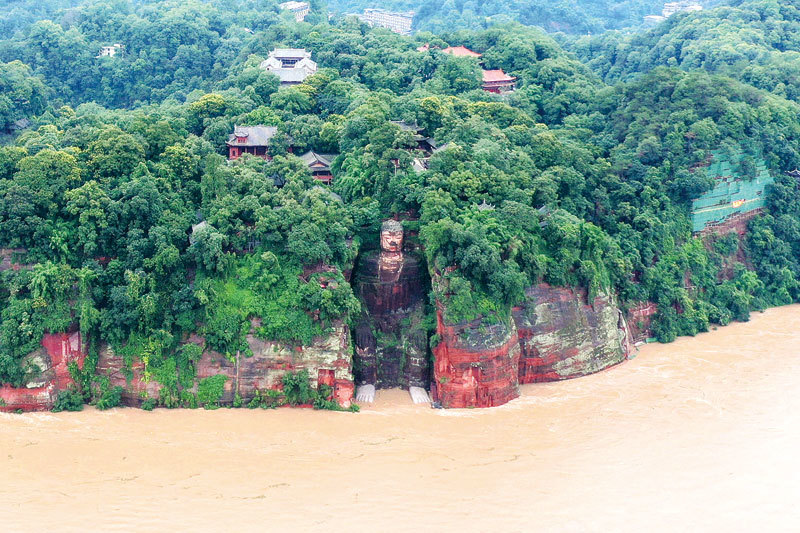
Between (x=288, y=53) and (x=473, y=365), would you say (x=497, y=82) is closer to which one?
(x=288, y=53)

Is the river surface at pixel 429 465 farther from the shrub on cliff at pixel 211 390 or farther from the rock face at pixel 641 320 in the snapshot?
the rock face at pixel 641 320

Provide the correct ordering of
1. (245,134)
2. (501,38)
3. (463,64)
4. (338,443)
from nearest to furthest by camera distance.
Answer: (338,443), (245,134), (463,64), (501,38)

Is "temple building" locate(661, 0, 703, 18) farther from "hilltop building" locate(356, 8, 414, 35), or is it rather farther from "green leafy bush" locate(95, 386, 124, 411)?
"green leafy bush" locate(95, 386, 124, 411)

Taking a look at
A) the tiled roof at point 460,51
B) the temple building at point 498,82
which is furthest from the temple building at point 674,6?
the temple building at point 498,82

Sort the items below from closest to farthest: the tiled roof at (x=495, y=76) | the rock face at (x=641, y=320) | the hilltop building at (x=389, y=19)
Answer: the rock face at (x=641, y=320) → the tiled roof at (x=495, y=76) → the hilltop building at (x=389, y=19)

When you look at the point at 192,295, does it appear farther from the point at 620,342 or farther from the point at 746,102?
the point at 746,102

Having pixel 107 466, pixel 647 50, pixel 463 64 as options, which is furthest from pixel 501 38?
pixel 107 466
